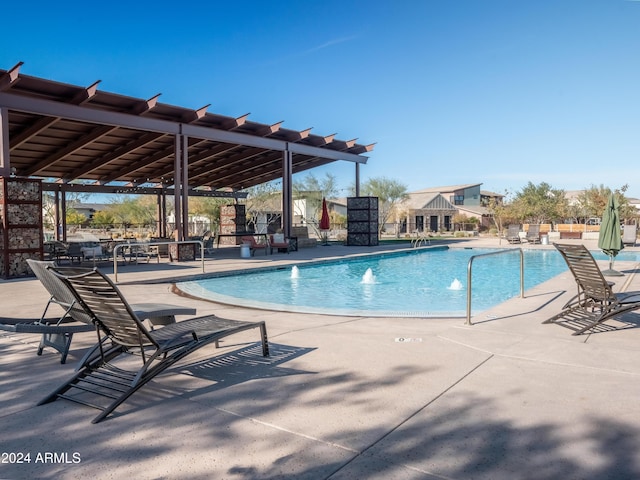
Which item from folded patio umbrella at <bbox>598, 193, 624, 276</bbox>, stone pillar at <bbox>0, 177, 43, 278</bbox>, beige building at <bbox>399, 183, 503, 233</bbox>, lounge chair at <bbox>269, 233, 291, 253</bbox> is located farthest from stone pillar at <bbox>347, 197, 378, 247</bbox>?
beige building at <bbox>399, 183, 503, 233</bbox>

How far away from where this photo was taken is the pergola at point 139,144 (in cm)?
1095

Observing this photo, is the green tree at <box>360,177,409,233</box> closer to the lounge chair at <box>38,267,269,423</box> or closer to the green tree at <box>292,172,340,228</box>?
the green tree at <box>292,172,340,228</box>

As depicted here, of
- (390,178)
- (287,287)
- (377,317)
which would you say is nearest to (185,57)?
(287,287)

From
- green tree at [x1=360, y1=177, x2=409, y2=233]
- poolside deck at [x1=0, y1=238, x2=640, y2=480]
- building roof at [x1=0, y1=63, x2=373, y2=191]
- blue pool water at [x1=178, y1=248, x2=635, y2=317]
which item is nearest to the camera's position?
poolside deck at [x1=0, y1=238, x2=640, y2=480]

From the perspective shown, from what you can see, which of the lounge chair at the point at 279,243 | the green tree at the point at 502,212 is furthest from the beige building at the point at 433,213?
the lounge chair at the point at 279,243

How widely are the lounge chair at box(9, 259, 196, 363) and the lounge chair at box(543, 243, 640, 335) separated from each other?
3.90 meters

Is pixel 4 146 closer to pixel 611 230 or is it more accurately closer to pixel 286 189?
pixel 286 189

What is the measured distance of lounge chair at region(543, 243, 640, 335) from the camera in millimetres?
4570

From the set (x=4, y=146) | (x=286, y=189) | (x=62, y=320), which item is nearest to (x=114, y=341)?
(x=62, y=320)

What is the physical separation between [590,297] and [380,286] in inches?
234

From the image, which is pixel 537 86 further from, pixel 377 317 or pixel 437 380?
pixel 437 380

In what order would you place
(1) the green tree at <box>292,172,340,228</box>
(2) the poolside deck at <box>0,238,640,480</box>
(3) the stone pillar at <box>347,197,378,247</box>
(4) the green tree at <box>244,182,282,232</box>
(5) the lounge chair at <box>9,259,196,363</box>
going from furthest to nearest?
(1) the green tree at <box>292,172,340,228</box> → (4) the green tree at <box>244,182,282,232</box> → (3) the stone pillar at <box>347,197,378,247</box> → (5) the lounge chair at <box>9,259,196,363</box> → (2) the poolside deck at <box>0,238,640,480</box>

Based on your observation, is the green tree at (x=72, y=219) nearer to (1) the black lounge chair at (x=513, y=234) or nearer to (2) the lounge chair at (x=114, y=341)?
(1) the black lounge chair at (x=513, y=234)

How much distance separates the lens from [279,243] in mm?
16750
